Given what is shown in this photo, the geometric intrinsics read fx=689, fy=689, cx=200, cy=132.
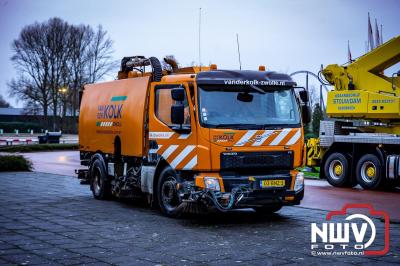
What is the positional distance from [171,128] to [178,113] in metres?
0.70

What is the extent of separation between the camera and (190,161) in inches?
482

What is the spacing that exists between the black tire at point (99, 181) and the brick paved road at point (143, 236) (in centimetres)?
43

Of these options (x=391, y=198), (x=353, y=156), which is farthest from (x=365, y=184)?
(x=391, y=198)

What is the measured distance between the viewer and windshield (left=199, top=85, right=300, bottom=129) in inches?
477

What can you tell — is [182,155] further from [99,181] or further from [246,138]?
[99,181]

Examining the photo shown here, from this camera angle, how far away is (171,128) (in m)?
12.8

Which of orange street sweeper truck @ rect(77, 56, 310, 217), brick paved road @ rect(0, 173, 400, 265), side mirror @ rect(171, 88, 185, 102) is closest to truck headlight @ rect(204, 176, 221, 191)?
orange street sweeper truck @ rect(77, 56, 310, 217)

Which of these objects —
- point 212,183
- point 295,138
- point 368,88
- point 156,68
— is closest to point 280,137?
point 295,138

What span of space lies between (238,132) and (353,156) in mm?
9384

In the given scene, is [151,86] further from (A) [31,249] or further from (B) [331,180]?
(B) [331,180]

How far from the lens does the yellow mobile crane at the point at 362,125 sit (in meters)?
19.6

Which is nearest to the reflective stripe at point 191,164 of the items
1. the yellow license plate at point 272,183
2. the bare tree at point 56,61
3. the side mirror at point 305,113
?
the yellow license plate at point 272,183

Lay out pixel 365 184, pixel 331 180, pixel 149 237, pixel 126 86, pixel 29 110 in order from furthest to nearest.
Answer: pixel 29 110 < pixel 331 180 < pixel 365 184 < pixel 126 86 < pixel 149 237

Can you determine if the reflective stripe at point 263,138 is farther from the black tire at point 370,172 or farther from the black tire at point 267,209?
the black tire at point 370,172
